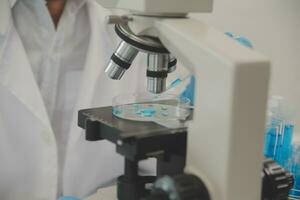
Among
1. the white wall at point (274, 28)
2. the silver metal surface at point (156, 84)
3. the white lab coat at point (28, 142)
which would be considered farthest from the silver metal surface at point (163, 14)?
the white wall at point (274, 28)

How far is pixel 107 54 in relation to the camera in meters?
1.30

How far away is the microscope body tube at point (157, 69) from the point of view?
726mm

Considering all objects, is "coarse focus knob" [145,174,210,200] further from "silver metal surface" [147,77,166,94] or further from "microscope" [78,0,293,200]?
"silver metal surface" [147,77,166,94]

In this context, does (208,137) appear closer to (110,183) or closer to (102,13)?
(110,183)

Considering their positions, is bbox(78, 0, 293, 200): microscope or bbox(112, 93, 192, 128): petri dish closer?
bbox(78, 0, 293, 200): microscope

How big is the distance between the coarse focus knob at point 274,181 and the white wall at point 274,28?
0.93m

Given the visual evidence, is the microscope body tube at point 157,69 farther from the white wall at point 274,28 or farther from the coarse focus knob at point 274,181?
the white wall at point 274,28

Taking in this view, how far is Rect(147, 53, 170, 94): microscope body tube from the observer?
2.38ft

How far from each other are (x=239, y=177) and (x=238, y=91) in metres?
0.12

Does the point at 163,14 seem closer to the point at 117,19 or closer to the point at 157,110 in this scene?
the point at 117,19

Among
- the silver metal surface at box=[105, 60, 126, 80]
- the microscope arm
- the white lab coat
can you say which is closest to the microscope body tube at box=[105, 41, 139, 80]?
the silver metal surface at box=[105, 60, 126, 80]

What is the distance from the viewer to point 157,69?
2.39ft

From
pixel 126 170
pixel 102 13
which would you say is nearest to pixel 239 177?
pixel 126 170

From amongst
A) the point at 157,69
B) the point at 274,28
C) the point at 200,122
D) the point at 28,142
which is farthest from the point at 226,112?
the point at 274,28
